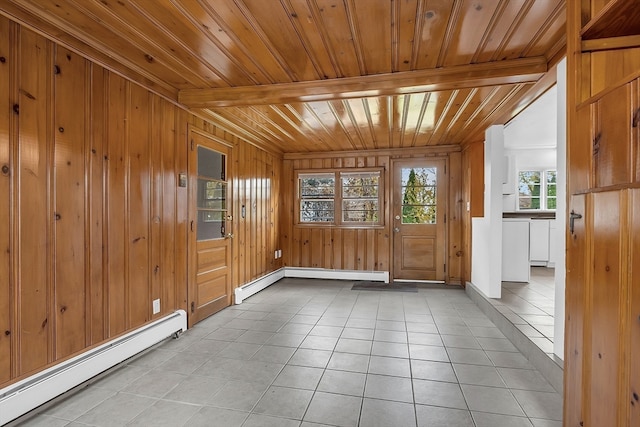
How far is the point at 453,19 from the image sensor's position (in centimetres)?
181

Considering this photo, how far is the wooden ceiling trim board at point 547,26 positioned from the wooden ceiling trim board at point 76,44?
9.36ft

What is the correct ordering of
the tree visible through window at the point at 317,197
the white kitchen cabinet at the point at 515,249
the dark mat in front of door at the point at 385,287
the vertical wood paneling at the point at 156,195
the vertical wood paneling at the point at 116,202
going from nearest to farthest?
the vertical wood paneling at the point at 116,202 → the vertical wood paneling at the point at 156,195 → the white kitchen cabinet at the point at 515,249 → the dark mat in front of door at the point at 385,287 → the tree visible through window at the point at 317,197

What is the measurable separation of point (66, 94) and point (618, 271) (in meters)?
2.98

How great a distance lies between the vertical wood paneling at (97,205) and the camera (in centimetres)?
215

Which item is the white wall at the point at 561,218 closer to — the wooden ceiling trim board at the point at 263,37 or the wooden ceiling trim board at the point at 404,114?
the wooden ceiling trim board at the point at 404,114

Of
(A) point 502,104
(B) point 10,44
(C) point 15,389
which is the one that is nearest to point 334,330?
(C) point 15,389

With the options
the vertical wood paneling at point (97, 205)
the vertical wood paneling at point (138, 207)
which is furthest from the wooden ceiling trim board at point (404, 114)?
the vertical wood paneling at point (97, 205)

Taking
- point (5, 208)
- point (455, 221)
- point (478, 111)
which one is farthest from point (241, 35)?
point (455, 221)

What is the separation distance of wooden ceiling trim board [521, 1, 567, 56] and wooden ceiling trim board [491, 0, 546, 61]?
0.15 m

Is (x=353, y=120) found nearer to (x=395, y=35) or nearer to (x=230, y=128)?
(x=230, y=128)

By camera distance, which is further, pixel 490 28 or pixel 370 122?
pixel 370 122

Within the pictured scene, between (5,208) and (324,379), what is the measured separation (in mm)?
2186

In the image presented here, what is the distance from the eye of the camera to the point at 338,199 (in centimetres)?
566

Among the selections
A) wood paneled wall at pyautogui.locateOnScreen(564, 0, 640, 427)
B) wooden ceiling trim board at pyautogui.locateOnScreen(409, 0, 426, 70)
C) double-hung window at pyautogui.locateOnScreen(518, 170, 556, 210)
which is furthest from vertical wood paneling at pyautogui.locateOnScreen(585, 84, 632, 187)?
double-hung window at pyautogui.locateOnScreen(518, 170, 556, 210)
